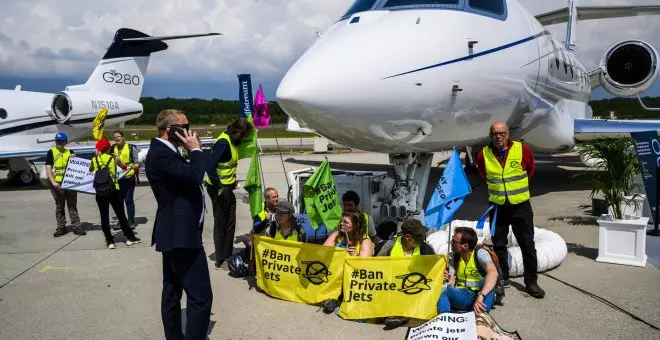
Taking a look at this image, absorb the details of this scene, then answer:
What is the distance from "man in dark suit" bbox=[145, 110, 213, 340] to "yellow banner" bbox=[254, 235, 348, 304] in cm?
144

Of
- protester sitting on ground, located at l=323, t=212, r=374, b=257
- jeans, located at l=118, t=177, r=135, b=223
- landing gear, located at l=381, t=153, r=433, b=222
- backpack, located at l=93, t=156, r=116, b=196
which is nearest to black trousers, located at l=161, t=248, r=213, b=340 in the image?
protester sitting on ground, located at l=323, t=212, r=374, b=257

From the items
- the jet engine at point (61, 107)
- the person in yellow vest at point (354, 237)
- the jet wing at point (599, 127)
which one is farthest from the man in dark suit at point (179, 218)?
the jet engine at point (61, 107)

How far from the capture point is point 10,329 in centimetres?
451

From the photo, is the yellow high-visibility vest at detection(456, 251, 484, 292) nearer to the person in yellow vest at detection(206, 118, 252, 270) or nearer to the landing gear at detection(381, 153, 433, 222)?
the landing gear at detection(381, 153, 433, 222)

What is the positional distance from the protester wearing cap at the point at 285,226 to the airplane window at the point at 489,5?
3149 mm

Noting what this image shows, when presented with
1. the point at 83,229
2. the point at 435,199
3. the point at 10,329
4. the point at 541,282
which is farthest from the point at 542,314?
the point at 83,229

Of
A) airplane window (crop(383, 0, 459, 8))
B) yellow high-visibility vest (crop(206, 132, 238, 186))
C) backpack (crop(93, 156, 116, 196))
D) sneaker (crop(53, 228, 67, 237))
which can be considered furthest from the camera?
sneaker (crop(53, 228, 67, 237))

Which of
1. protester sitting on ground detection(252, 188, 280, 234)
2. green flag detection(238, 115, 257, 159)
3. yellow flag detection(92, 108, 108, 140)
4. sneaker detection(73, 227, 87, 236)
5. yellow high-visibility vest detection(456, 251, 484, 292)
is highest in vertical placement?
yellow flag detection(92, 108, 108, 140)

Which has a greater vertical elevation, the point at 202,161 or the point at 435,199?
the point at 202,161

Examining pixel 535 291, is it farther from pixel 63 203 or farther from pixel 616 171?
pixel 63 203

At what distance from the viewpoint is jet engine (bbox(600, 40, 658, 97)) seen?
13883 millimetres

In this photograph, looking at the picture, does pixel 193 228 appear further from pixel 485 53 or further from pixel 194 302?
pixel 485 53

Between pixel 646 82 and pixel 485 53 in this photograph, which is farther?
pixel 646 82

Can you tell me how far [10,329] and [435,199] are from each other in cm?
396
